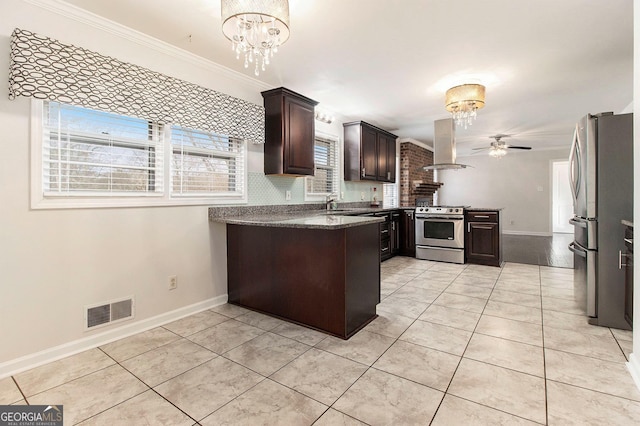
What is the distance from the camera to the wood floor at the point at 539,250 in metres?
5.07

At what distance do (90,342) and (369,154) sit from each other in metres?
4.39

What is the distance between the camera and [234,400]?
Answer: 1650 millimetres

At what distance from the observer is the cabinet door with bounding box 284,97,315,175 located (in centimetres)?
353

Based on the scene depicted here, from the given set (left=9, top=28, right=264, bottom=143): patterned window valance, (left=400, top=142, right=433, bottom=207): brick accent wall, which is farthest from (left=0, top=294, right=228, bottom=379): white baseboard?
(left=400, top=142, right=433, bottom=207): brick accent wall

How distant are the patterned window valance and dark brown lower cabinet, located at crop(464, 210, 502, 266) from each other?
148 inches

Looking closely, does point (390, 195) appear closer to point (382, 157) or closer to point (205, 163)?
point (382, 157)

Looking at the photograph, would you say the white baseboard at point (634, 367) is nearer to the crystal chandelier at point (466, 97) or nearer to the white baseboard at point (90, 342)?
the crystal chandelier at point (466, 97)

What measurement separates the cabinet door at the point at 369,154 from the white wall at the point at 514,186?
4.72 meters

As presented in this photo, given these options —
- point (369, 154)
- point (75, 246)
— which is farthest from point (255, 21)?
point (369, 154)

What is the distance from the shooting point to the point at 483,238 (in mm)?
4848

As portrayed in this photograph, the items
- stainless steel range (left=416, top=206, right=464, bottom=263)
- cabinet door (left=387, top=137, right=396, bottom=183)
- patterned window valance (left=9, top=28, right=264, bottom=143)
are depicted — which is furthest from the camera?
cabinet door (left=387, top=137, right=396, bottom=183)

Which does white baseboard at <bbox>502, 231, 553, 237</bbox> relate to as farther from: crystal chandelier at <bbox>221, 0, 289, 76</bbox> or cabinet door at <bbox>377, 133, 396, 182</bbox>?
crystal chandelier at <bbox>221, 0, 289, 76</bbox>

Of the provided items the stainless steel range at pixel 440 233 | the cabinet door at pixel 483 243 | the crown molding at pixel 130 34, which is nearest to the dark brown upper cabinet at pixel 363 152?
the stainless steel range at pixel 440 233

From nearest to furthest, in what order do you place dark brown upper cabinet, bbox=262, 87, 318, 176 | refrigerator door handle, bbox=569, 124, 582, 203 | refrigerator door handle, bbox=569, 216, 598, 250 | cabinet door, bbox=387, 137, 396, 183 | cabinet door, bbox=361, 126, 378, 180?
refrigerator door handle, bbox=569, 216, 598, 250, refrigerator door handle, bbox=569, 124, 582, 203, dark brown upper cabinet, bbox=262, 87, 318, 176, cabinet door, bbox=361, 126, 378, 180, cabinet door, bbox=387, 137, 396, 183
